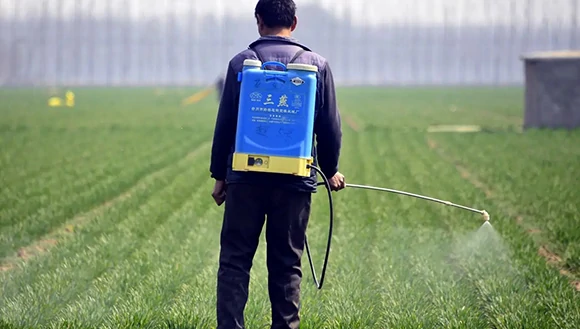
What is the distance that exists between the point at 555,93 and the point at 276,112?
20.9 metres

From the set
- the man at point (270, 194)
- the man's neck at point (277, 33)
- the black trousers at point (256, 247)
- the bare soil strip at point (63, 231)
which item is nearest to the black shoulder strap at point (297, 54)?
the man at point (270, 194)

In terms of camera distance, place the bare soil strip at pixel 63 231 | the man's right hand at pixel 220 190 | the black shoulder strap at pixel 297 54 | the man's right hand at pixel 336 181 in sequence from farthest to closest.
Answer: the bare soil strip at pixel 63 231 → the man's right hand at pixel 336 181 → the man's right hand at pixel 220 190 → the black shoulder strap at pixel 297 54

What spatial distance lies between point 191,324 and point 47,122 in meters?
25.5

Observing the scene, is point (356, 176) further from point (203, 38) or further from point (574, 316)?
point (203, 38)

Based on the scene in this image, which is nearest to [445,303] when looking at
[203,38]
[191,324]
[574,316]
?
[574,316]

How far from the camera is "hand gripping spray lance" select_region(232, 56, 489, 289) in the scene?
4.61 meters

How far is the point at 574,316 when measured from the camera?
221 inches

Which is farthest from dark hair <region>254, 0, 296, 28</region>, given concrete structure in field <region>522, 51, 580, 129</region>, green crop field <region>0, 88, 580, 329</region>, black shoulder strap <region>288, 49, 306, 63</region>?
concrete structure in field <region>522, 51, 580, 129</region>

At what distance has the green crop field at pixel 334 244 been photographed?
18.7ft

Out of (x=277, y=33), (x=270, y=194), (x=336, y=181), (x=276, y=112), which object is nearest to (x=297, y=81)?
(x=276, y=112)

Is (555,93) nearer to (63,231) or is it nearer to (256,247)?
(63,231)

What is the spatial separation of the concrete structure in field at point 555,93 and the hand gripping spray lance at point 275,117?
20.8 meters

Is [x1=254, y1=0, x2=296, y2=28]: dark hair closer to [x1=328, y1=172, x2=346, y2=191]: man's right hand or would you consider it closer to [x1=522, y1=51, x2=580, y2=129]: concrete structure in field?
[x1=328, y1=172, x2=346, y2=191]: man's right hand

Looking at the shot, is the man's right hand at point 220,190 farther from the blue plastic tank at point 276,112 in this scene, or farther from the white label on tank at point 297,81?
the white label on tank at point 297,81
